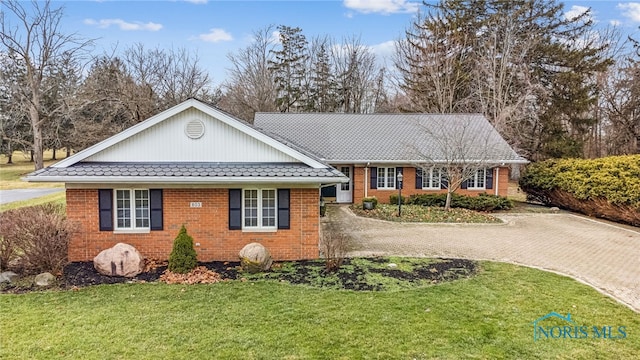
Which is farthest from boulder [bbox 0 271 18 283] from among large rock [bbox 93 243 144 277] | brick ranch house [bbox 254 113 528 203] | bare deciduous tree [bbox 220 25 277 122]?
bare deciduous tree [bbox 220 25 277 122]

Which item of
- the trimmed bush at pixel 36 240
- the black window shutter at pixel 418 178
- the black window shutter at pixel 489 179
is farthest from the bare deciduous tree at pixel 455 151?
the trimmed bush at pixel 36 240

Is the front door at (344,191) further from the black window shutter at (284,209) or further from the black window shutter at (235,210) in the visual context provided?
the black window shutter at (235,210)

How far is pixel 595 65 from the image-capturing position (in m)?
29.6

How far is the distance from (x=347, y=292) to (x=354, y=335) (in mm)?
1843

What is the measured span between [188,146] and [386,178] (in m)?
13.1

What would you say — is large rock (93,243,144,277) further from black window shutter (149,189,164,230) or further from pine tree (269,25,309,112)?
pine tree (269,25,309,112)

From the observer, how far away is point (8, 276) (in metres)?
8.70

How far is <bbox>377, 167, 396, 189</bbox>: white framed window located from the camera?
20984mm

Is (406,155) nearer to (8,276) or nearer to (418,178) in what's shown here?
(418,178)

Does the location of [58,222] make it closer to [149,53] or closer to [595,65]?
[149,53]

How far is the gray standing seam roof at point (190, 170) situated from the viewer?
Answer: 9.43 m

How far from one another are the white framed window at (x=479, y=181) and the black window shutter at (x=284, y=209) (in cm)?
1387

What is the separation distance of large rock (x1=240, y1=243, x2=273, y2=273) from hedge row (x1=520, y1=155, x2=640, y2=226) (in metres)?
14.9

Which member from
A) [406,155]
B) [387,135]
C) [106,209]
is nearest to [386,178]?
[406,155]
